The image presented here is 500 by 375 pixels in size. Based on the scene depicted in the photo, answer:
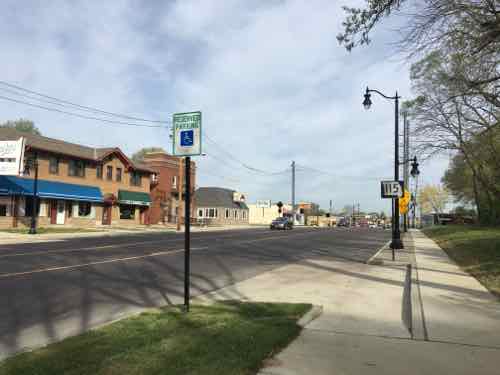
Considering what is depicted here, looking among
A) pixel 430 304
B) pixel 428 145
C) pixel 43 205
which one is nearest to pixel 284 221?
pixel 428 145

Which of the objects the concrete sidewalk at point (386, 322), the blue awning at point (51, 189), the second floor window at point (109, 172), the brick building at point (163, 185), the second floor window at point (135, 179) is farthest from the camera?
the brick building at point (163, 185)

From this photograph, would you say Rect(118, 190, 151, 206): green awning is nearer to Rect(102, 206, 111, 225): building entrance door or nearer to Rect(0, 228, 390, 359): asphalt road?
Rect(102, 206, 111, 225): building entrance door

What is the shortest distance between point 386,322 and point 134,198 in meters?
41.9

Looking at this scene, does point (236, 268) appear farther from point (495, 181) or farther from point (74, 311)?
point (495, 181)

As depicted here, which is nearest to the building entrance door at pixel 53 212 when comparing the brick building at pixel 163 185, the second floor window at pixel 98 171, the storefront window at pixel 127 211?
the second floor window at pixel 98 171

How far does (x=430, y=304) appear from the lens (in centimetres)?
802

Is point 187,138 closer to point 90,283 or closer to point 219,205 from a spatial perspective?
point 90,283

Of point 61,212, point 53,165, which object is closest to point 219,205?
point 61,212

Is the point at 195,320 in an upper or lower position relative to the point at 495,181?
lower

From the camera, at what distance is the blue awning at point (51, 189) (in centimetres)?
3144

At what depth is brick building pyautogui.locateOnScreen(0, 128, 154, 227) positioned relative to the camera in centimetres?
3272

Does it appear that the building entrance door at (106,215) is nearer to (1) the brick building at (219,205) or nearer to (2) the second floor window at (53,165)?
(2) the second floor window at (53,165)

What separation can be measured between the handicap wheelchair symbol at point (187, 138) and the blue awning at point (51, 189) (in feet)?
95.2

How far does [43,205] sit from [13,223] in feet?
10.9
